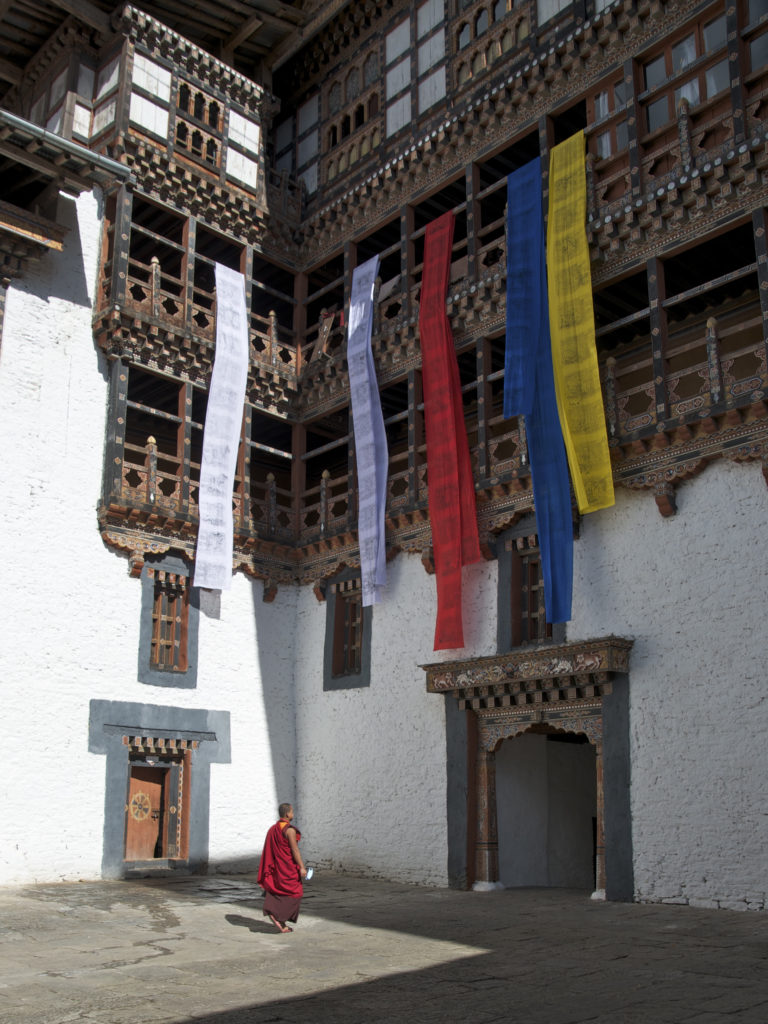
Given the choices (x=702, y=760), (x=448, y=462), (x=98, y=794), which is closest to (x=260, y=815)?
(x=98, y=794)

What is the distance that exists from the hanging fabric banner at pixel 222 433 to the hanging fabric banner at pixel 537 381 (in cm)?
561

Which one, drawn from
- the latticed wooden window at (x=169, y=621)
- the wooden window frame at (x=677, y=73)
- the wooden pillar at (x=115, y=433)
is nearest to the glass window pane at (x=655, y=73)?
the wooden window frame at (x=677, y=73)

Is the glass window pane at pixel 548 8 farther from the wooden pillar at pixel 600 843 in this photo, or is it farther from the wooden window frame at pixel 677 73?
the wooden pillar at pixel 600 843

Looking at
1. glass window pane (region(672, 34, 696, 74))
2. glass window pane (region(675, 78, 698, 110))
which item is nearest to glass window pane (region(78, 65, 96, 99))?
glass window pane (region(672, 34, 696, 74))

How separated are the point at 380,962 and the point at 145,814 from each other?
9.00 m

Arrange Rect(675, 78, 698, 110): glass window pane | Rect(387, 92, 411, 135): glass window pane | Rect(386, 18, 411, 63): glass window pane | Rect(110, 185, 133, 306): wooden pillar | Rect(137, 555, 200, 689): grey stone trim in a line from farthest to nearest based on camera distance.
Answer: Rect(386, 18, 411, 63): glass window pane
Rect(387, 92, 411, 135): glass window pane
Rect(110, 185, 133, 306): wooden pillar
Rect(137, 555, 200, 689): grey stone trim
Rect(675, 78, 698, 110): glass window pane

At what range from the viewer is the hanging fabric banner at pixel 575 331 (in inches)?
539

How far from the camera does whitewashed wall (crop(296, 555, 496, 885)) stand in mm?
15477

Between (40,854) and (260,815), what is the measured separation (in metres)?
3.98

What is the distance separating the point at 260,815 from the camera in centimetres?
1747

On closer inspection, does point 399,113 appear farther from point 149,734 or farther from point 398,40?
point 149,734

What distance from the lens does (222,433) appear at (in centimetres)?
1802

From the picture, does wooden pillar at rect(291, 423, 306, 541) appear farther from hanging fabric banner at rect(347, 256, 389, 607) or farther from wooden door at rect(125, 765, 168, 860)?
wooden door at rect(125, 765, 168, 860)

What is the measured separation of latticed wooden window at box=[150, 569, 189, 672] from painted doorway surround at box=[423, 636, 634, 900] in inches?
178
